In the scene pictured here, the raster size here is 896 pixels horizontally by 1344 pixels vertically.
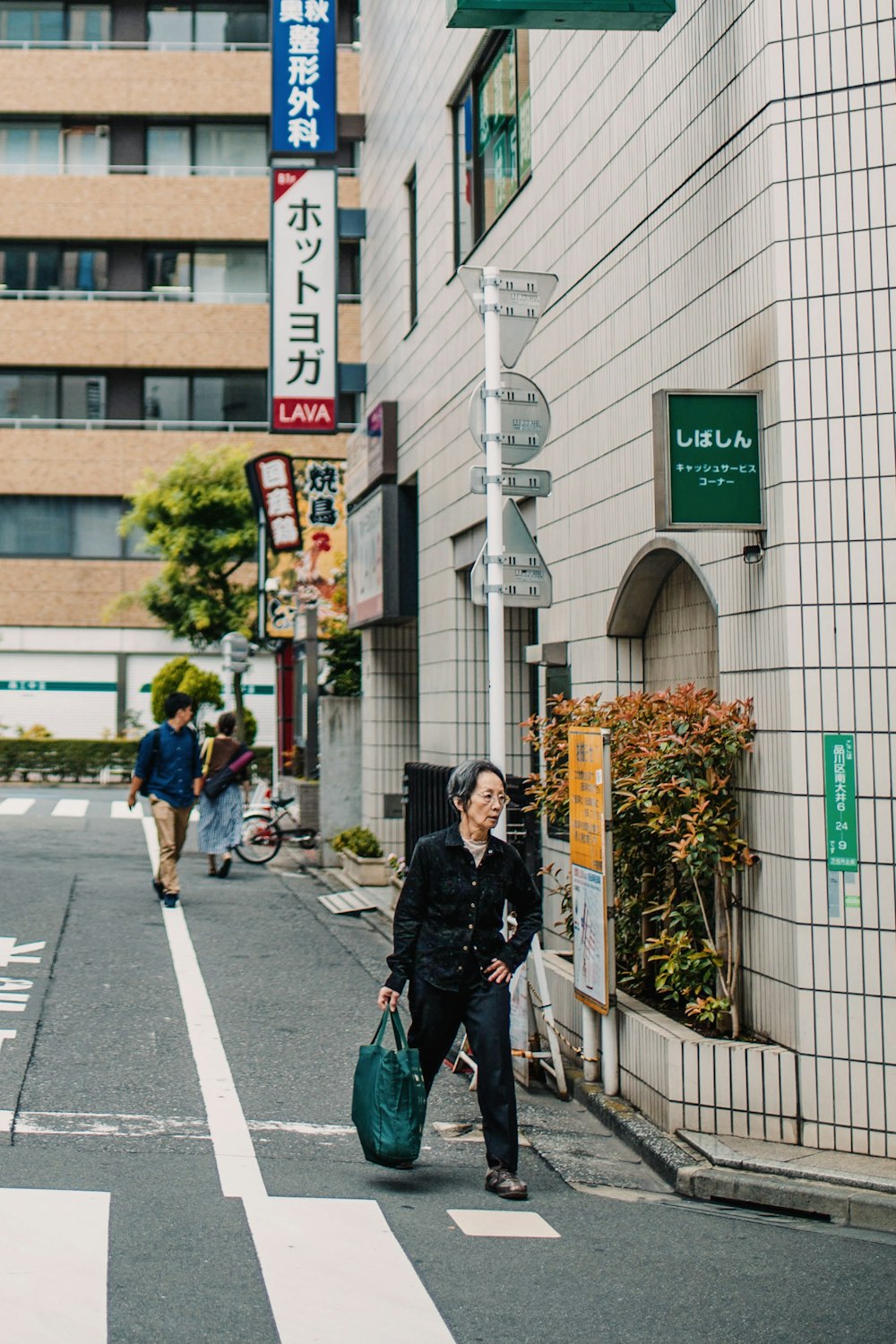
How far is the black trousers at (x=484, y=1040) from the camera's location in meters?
6.07

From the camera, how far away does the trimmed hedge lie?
3766 cm

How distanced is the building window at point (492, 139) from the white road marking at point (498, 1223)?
7924 mm

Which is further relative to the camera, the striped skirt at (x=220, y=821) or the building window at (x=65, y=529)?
the building window at (x=65, y=529)

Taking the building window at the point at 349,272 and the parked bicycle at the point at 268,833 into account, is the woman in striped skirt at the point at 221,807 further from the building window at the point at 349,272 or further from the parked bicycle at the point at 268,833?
the building window at the point at 349,272

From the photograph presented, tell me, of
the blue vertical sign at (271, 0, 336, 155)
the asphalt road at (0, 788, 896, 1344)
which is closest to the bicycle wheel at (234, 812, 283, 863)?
the blue vertical sign at (271, 0, 336, 155)

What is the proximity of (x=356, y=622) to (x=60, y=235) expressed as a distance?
27762 mm

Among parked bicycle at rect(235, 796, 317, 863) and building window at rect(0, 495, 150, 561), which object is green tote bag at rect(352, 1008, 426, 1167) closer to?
parked bicycle at rect(235, 796, 317, 863)

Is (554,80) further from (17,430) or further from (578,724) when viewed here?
(17,430)

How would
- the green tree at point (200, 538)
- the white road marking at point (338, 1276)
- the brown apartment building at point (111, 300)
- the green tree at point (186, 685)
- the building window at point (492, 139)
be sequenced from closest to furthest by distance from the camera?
the white road marking at point (338, 1276), the building window at point (492, 139), the green tree at point (200, 538), the green tree at point (186, 685), the brown apartment building at point (111, 300)

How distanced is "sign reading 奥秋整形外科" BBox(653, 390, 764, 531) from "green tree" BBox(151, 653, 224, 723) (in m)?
30.6

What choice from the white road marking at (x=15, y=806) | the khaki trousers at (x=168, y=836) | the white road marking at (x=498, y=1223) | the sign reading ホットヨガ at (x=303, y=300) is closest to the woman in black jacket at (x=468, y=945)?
the white road marking at (x=498, y=1223)

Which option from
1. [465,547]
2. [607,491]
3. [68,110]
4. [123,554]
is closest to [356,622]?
[465,547]

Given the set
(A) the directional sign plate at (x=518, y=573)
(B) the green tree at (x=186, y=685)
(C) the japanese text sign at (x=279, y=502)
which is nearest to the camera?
(A) the directional sign plate at (x=518, y=573)

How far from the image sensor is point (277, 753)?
27312mm
